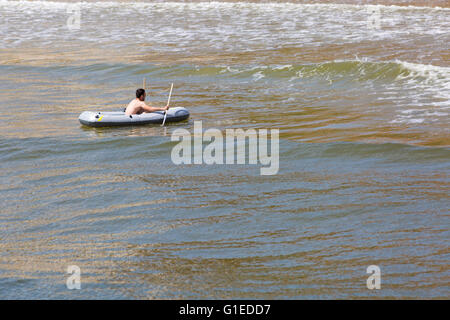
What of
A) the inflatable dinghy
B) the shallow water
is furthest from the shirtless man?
the shallow water

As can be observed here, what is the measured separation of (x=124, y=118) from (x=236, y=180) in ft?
13.8

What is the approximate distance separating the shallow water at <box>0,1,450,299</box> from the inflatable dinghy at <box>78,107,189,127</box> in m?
0.18

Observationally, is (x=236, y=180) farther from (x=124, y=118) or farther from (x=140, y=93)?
(x=140, y=93)

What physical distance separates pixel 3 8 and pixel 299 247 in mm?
33773

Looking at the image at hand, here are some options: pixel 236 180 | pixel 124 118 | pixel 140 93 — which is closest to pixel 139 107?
pixel 140 93

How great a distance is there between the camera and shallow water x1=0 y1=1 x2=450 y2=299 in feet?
23.1

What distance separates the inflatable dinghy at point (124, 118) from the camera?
43.4ft

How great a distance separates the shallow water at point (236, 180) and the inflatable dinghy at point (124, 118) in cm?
18

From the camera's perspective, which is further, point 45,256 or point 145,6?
point 145,6

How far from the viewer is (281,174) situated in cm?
1020

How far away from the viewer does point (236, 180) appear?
9984 mm
